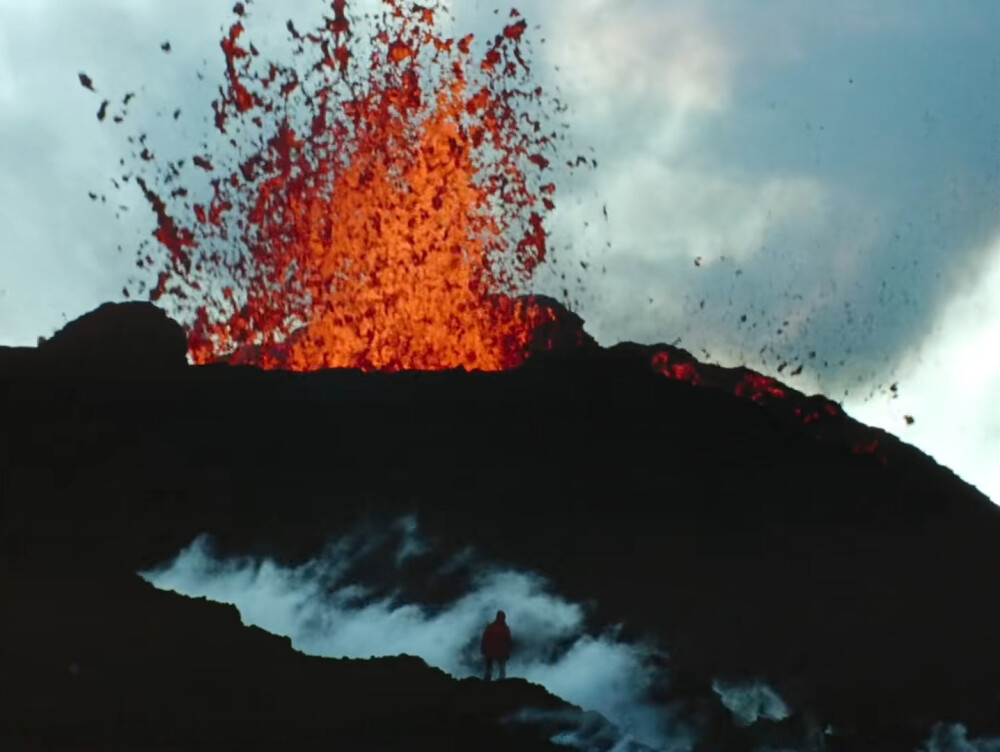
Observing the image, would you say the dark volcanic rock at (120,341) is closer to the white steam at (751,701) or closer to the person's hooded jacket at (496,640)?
the person's hooded jacket at (496,640)

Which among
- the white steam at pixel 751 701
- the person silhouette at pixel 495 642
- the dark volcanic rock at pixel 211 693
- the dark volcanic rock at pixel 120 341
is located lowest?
the dark volcanic rock at pixel 211 693

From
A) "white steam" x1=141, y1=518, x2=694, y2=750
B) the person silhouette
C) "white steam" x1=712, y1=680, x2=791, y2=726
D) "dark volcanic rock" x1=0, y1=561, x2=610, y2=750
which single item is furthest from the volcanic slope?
the person silhouette

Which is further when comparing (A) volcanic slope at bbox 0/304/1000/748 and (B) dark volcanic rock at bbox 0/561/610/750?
(A) volcanic slope at bbox 0/304/1000/748

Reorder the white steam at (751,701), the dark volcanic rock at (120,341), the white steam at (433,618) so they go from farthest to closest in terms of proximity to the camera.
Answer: the dark volcanic rock at (120,341) → the white steam at (751,701) → the white steam at (433,618)

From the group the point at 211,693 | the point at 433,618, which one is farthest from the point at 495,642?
the point at 433,618

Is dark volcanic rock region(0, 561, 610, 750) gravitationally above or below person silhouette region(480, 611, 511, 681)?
below

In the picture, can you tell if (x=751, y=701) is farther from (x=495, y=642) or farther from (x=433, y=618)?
(x=495, y=642)

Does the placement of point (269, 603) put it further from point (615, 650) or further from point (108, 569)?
point (615, 650)

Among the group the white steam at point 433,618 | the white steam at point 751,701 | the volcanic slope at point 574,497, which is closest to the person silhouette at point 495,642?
the white steam at point 433,618

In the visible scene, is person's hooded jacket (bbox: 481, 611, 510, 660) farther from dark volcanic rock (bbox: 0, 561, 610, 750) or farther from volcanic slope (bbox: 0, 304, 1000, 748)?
volcanic slope (bbox: 0, 304, 1000, 748)
